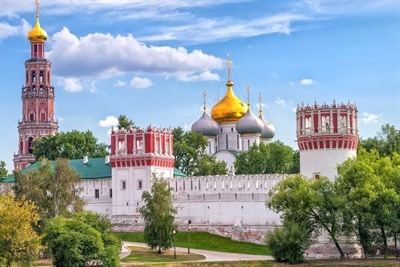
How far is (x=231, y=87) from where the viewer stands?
366 feet

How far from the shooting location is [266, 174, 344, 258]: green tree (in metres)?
64.6

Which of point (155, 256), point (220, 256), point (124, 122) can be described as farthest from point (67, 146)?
point (220, 256)

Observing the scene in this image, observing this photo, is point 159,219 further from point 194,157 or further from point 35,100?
point 35,100

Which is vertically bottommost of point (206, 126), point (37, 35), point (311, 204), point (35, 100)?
point (311, 204)

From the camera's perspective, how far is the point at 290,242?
207ft

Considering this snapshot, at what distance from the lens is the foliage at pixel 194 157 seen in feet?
318

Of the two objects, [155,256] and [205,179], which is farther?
[205,179]

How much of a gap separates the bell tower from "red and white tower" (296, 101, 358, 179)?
5360 centimetres

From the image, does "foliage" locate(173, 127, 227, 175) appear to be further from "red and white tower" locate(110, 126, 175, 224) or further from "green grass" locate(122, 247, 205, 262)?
"green grass" locate(122, 247, 205, 262)

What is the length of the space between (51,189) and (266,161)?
108ft

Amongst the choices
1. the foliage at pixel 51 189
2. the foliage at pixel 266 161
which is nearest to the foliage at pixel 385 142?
the foliage at pixel 266 161

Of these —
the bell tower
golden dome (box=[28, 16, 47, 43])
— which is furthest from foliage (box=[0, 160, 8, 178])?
golden dome (box=[28, 16, 47, 43])

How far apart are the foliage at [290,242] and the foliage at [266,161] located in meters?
32.9

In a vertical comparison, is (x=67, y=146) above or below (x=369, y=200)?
above
